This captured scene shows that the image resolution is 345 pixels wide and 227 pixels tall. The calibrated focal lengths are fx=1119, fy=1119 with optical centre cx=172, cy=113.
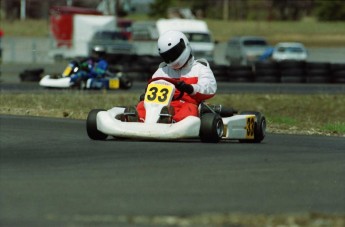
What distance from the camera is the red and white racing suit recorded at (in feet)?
39.5

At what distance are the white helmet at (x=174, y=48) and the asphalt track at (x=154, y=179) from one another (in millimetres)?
1024

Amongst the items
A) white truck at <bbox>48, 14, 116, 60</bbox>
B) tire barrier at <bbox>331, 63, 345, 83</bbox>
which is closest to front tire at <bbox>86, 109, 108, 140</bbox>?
tire barrier at <bbox>331, 63, 345, 83</bbox>

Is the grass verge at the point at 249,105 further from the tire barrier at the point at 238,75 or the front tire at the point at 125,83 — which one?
the tire barrier at the point at 238,75

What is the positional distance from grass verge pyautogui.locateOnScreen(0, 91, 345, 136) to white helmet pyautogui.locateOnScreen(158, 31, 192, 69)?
379cm

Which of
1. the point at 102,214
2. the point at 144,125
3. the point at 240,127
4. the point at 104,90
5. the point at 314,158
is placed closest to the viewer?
the point at 102,214

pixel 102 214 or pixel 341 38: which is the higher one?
pixel 102 214

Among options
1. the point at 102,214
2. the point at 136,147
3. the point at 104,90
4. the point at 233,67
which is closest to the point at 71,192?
the point at 102,214

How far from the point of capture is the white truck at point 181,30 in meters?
46.1

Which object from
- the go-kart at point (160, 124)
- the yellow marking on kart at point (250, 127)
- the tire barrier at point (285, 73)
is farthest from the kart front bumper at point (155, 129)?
the tire barrier at point (285, 73)

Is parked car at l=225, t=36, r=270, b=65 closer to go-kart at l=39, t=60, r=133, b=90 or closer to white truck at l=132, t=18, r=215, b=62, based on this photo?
white truck at l=132, t=18, r=215, b=62

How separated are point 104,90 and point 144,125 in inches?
700

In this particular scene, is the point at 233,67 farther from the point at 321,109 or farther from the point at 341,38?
the point at 341,38

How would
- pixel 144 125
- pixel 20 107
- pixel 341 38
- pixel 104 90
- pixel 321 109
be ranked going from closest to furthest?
pixel 144 125 < pixel 20 107 < pixel 321 109 < pixel 104 90 < pixel 341 38

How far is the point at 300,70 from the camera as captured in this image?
35.8 meters
